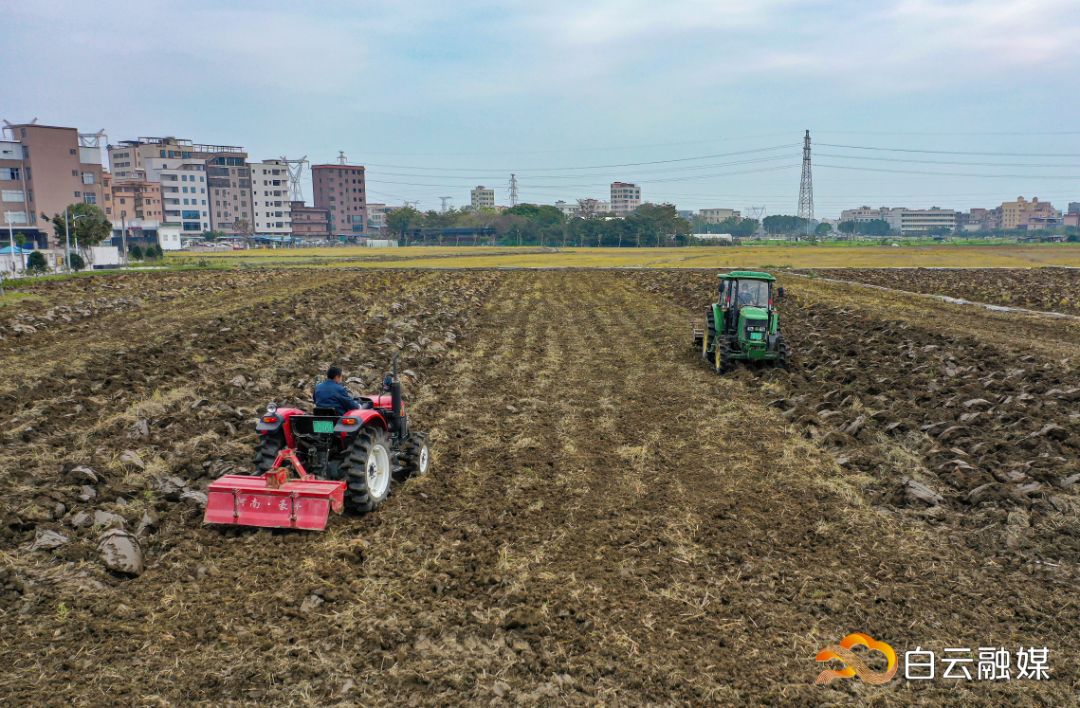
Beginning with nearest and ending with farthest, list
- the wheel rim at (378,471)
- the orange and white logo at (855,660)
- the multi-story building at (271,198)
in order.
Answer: the orange and white logo at (855,660)
the wheel rim at (378,471)
the multi-story building at (271,198)

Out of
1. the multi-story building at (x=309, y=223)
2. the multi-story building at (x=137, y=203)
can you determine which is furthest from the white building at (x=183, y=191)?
the multi-story building at (x=309, y=223)

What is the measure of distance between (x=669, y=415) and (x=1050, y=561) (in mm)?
6326

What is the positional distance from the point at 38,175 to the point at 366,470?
324ft

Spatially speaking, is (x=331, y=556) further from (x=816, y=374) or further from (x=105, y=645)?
(x=816, y=374)

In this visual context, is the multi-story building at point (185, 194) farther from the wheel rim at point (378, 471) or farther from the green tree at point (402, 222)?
the wheel rim at point (378, 471)

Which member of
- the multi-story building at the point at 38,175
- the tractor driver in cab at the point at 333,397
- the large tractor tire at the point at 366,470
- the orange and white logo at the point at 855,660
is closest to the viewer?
the orange and white logo at the point at 855,660

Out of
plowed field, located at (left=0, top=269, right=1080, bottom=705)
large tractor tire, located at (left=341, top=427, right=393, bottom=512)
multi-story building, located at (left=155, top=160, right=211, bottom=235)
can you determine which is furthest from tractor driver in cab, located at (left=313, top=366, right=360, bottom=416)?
multi-story building, located at (left=155, top=160, right=211, bottom=235)

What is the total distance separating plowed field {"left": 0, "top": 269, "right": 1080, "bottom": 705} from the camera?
5422 millimetres

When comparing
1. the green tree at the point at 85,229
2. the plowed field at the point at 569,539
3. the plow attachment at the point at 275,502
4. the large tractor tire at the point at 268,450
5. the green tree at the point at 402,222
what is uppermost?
the green tree at the point at 402,222

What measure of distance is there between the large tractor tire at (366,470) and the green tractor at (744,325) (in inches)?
381

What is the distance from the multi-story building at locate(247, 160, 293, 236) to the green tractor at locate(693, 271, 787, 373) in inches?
5735

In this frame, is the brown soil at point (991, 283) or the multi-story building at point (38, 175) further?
the multi-story building at point (38, 175)

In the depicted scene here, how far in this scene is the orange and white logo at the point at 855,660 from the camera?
538cm

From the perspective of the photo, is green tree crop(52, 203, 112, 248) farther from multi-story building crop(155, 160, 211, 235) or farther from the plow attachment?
multi-story building crop(155, 160, 211, 235)
